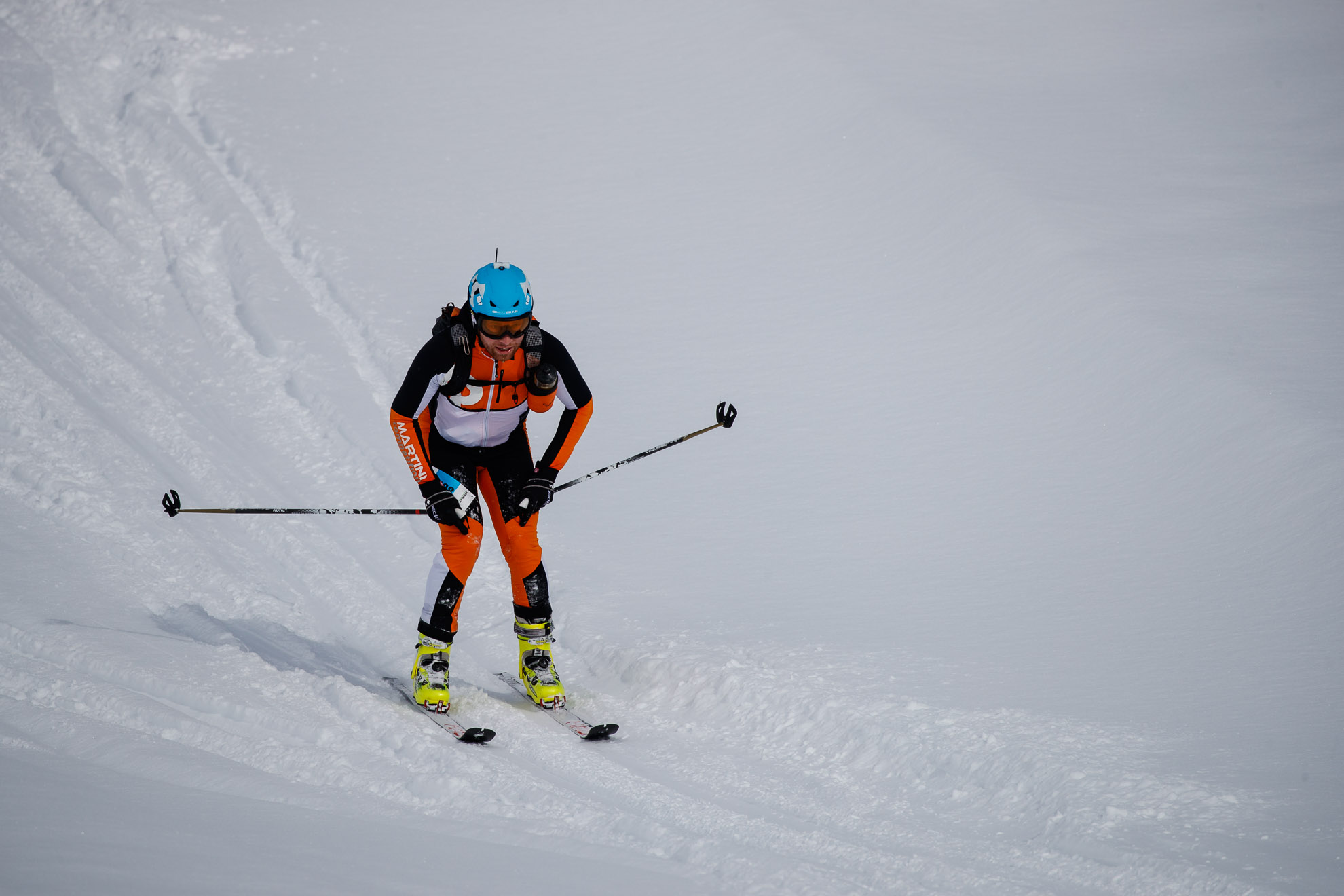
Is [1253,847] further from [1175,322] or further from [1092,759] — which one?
[1175,322]

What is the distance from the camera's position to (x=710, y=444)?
8789 mm

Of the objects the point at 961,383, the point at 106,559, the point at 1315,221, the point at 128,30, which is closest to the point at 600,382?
the point at 961,383

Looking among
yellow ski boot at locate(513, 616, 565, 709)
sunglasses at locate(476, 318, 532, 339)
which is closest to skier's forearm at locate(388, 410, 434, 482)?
sunglasses at locate(476, 318, 532, 339)

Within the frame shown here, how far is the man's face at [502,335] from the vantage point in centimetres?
522

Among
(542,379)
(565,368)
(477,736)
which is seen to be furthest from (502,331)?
(477,736)

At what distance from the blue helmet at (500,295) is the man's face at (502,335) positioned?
30mm

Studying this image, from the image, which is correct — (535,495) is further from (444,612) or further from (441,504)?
(444,612)

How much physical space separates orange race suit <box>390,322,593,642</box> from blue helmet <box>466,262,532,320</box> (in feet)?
0.73

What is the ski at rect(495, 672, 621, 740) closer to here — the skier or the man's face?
the skier

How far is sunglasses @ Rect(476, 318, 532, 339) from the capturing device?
523 centimetres

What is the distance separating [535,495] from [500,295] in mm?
1002

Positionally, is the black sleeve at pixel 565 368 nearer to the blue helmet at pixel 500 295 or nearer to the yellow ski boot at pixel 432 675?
the blue helmet at pixel 500 295

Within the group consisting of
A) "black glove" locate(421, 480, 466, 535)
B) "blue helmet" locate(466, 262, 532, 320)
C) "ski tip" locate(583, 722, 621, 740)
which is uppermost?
"blue helmet" locate(466, 262, 532, 320)

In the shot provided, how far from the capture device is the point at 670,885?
386 cm
